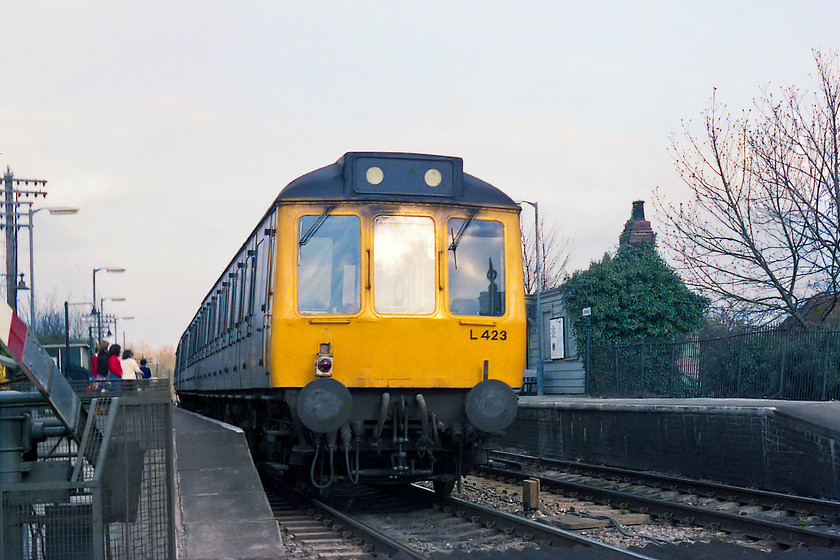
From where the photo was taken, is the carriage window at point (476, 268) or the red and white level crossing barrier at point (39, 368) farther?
the carriage window at point (476, 268)

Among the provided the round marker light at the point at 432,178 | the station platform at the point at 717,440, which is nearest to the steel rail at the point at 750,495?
the station platform at the point at 717,440

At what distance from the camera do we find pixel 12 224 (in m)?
30.7

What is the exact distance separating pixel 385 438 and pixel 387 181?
8.53 ft

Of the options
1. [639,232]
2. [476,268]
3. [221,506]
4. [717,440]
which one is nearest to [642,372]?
[717,440]

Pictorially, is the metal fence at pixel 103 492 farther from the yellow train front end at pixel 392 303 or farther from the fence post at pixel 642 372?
the fence post at pixel 642 372

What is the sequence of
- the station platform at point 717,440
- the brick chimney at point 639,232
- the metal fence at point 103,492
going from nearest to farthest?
the metal fence at point 103,492
the station platform at point 717,440
the brick chimney at point 639,232

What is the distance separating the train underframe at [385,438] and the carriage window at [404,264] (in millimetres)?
896

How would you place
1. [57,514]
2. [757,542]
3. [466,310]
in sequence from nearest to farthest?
[57,514]
[757,542]
[466,310]

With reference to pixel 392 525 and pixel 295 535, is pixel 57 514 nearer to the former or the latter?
pixel 295 535

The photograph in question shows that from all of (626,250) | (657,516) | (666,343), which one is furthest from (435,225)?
(626,250)

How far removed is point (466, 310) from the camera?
9969 mm

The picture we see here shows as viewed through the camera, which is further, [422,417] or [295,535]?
[422,417]

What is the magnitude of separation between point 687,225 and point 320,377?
1617 cm

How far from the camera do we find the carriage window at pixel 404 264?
9.76 metres
